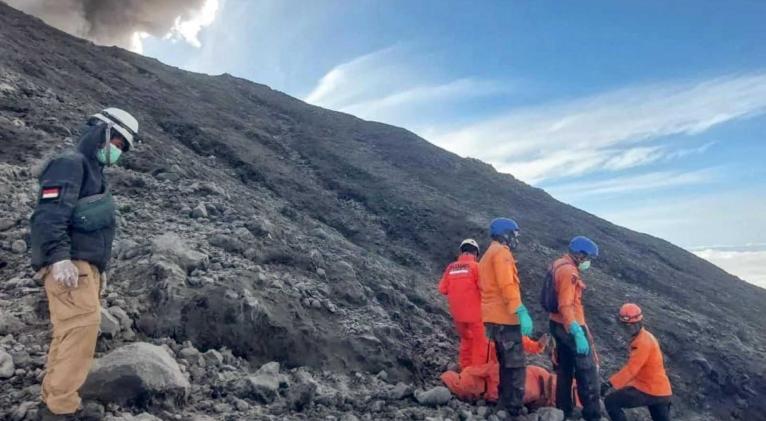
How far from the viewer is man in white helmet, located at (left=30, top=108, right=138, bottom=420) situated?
13.2 ft

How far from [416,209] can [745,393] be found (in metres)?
8.24

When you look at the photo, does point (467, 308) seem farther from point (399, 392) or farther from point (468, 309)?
point (399, 392)

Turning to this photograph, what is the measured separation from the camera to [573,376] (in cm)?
698

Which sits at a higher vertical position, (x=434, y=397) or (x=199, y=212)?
(x=199, y=212)

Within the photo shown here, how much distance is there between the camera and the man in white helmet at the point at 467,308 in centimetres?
759

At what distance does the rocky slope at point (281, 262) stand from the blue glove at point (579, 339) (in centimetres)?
137

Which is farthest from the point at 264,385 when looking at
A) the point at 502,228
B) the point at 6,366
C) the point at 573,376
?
the point at 573,376

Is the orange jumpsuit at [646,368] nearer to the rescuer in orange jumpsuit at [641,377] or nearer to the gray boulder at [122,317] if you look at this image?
the rescuer in orange jumpsuit at [641,377]

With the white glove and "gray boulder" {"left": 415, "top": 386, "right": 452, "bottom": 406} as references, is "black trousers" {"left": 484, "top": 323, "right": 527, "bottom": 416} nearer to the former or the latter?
"gray boulder" {"left": 415, "top": 386, "right": 452, "bottom": 406}

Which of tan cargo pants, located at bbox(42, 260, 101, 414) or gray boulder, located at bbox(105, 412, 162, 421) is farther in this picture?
gray boulder, located at bbox(105, 412, 162, 421)

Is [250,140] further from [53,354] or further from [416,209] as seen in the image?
[53,354]

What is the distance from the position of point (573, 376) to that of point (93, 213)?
5.60 metres

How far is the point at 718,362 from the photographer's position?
11.5m

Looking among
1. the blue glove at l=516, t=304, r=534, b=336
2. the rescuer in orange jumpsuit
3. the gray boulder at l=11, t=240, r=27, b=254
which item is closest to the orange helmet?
the rescuer in orange jumpsuit
